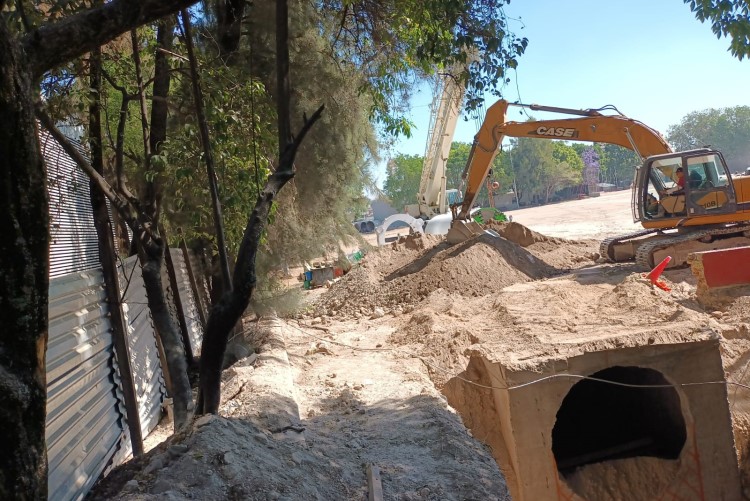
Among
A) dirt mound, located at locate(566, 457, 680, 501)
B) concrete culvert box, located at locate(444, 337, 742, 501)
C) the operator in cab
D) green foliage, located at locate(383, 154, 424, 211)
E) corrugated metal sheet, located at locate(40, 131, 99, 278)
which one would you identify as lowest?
dirt mound, located at locate(566, 457, 680, 501)

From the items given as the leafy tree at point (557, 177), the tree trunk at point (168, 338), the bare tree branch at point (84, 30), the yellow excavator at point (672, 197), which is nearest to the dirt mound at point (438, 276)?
the yellow excavator at point (672, 197)

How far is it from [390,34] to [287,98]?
3.17 metres

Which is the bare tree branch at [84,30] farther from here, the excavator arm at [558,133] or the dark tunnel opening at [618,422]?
the excavator arm at [558,133]

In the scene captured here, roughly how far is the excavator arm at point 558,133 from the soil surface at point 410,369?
2235mm

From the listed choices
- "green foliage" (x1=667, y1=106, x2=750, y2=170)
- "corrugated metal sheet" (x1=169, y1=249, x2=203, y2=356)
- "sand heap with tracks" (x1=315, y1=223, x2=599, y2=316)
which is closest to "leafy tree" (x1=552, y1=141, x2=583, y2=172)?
"green foliage" (x1=667, y1=106, x2=750, y2=170)

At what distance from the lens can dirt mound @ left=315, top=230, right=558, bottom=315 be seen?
1584 cm

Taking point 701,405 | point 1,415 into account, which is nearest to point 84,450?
point 1,415

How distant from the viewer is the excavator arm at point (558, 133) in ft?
52.6

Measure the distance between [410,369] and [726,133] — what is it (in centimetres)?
7173

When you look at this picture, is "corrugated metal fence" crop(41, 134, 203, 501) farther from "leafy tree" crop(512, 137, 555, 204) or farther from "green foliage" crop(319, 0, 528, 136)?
"leafy tree" crop(512, 137, 555, 204)

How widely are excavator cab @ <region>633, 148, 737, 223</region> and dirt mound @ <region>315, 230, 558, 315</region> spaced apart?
11.6 feet

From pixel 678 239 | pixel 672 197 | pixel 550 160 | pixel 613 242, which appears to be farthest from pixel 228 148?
pixel 550 160

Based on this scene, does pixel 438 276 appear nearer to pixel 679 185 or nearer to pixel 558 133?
pixel 558 133

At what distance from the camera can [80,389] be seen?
16.8 feet
